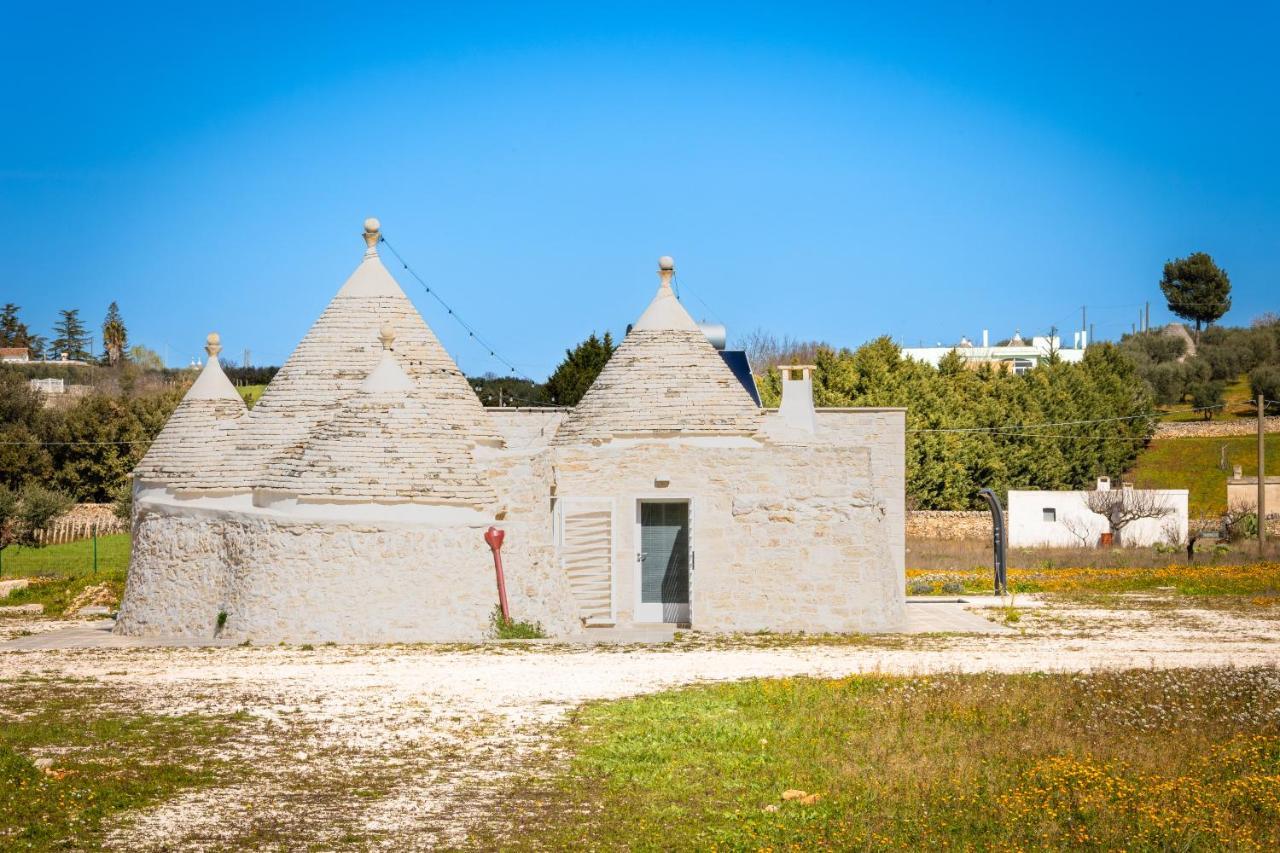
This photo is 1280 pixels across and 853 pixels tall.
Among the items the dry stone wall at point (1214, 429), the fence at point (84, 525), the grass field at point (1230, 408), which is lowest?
the fence at point (84, 525)

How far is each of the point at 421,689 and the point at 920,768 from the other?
6.09 metres

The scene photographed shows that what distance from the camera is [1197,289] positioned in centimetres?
11062

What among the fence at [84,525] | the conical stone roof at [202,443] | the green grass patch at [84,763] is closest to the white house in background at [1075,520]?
the fence at [84,525]

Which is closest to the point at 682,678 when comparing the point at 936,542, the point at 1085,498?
the point at 936,542

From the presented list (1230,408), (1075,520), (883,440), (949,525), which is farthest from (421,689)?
(1230,408)

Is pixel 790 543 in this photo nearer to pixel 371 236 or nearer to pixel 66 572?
pixel 371 236

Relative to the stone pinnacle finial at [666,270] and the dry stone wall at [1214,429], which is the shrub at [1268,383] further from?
the stone pinnacle finial at [666,270]

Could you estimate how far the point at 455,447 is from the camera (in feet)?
66.7

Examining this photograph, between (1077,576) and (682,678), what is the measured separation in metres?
20.7

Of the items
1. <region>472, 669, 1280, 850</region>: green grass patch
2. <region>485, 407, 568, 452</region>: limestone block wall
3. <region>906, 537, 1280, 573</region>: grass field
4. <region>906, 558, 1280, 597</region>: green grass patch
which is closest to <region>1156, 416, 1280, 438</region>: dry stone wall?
<region>906, 537, 1280, 573</region>: grass field

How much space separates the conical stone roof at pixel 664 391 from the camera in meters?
23.1

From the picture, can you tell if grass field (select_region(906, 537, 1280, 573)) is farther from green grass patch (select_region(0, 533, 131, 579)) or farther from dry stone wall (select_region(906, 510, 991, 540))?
green grass patch (select_region(0, 533, 131, 579))

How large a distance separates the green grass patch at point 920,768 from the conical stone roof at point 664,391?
8029 mm

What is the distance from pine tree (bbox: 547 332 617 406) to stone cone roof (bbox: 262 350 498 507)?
3311cm
